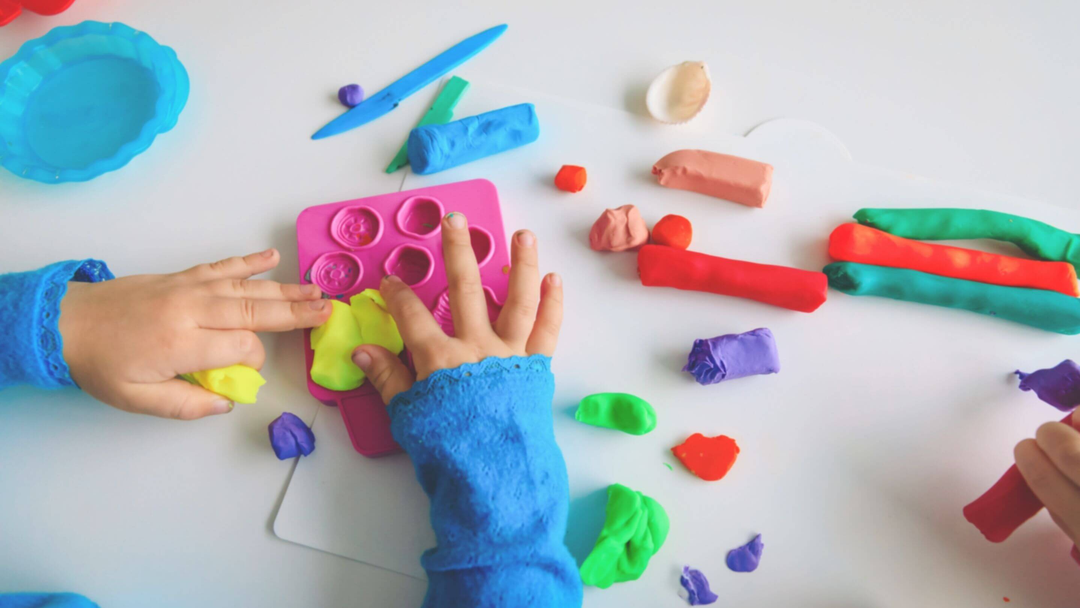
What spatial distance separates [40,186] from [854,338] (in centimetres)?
89

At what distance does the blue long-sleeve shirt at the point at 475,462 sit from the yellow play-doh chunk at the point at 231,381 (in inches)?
4.8

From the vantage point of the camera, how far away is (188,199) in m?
0.71

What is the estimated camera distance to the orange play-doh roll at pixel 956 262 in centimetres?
66

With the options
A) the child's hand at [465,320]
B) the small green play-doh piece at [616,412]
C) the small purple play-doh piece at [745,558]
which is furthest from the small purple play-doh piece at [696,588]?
the child's hand at [465,320]

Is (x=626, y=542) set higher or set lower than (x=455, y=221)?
lower

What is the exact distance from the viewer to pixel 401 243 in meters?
0.66

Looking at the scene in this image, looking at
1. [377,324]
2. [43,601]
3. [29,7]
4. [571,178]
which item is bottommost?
[43,601]

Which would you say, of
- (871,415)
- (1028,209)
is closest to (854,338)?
(871,415)

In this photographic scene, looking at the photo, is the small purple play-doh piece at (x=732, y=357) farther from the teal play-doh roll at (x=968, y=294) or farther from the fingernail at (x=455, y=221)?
the fingernail at (x=455, y=221)

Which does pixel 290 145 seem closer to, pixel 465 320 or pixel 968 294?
pixel 465 320

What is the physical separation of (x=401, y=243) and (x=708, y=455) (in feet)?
1.20

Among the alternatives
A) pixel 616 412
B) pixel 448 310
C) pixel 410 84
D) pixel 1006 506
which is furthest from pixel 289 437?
pixel 1006 506

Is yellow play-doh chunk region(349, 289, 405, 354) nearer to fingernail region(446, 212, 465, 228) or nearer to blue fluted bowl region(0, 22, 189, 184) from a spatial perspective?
fingernail region(446, 212, 465, 228)

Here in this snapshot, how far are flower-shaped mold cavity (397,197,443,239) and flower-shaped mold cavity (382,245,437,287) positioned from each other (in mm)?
21
